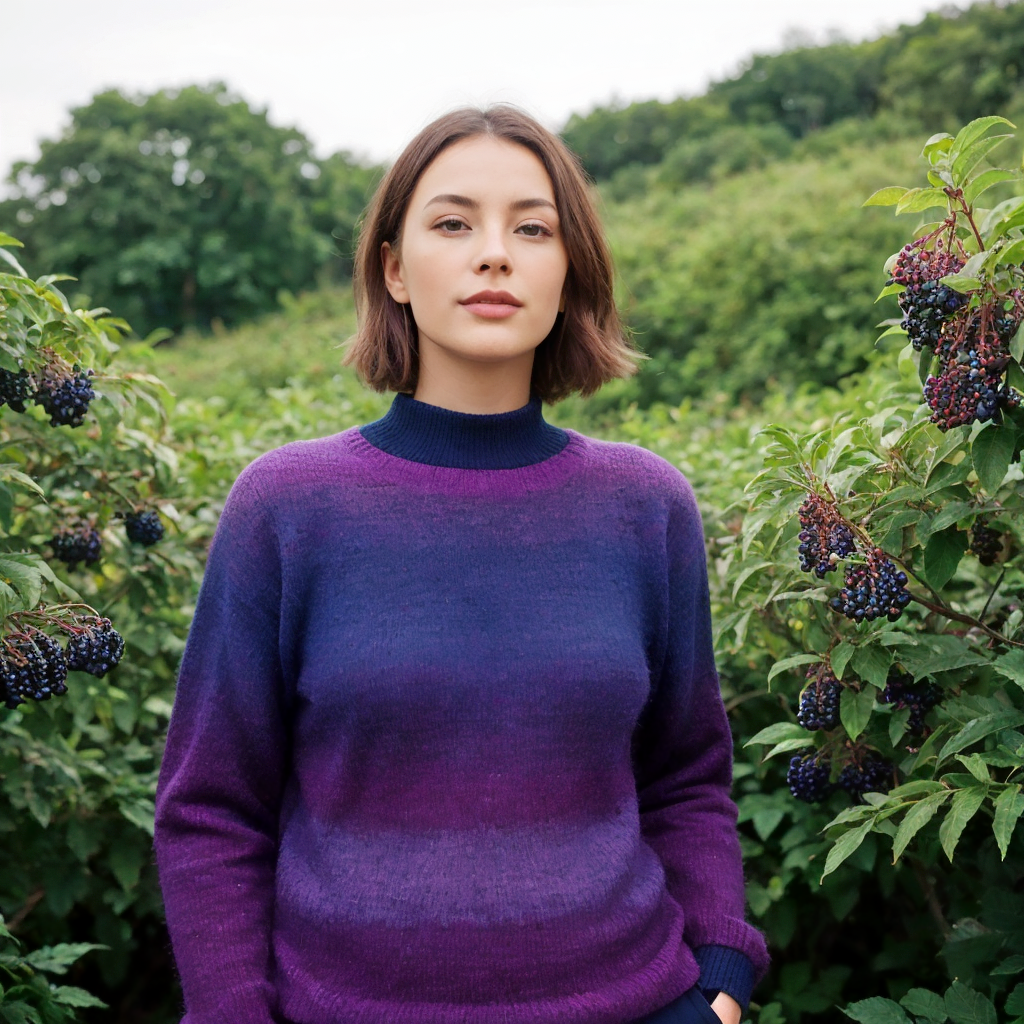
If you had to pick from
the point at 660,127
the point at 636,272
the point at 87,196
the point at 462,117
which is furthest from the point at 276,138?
the point at 462,117

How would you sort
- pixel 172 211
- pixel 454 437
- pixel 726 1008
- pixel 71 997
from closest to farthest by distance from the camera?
pixel 726 1008 → pixel 454 437 → pixel 71 997 → pixel 172 211

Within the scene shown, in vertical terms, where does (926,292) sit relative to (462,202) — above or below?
below

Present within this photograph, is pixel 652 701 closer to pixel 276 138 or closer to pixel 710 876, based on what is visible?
pixel 710 876

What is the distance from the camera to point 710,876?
1653 mm

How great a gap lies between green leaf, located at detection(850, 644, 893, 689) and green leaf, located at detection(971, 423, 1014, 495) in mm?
341

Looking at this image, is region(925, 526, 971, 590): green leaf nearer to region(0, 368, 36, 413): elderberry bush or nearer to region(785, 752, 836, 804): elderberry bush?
region(785, 752, 836, 804): elderberry bush

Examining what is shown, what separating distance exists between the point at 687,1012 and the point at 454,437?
2.87ft

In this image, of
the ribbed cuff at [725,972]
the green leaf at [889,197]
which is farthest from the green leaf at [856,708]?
the green leaf at [889,197]

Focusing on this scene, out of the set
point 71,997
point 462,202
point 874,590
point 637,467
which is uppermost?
point 462,202

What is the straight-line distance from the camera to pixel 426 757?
142 cm

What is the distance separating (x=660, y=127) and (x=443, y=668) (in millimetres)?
26931

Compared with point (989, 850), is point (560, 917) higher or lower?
higher

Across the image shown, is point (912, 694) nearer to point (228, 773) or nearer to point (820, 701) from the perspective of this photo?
point (820, 701)

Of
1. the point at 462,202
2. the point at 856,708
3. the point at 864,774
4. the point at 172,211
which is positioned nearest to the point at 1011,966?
the point at 864,774
